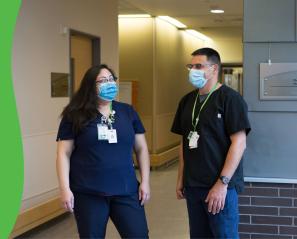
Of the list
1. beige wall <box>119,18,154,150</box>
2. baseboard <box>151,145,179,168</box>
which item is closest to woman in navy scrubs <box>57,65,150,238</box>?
baseboard <box>151,145,179,168</box>

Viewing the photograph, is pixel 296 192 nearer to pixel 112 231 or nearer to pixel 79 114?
pixel 79 114

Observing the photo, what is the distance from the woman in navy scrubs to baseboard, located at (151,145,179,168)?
19.9 ft

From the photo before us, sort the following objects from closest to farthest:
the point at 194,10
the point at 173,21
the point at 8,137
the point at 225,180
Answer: the point at 225,180 → the point at 8,137 → the point at 194,10 → the point at 173,21

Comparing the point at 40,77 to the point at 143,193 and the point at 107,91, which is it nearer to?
the point at 107,91

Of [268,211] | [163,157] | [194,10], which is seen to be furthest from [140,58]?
[268,211]

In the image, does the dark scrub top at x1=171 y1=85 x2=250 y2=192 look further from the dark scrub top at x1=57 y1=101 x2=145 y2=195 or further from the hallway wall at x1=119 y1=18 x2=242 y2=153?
the hallway wall at x1=119 y1=18 x2=242 y2=153

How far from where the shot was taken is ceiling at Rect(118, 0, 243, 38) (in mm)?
7551

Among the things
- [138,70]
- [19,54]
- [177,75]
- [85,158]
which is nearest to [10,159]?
[19,54]

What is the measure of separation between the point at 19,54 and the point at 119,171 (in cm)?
224

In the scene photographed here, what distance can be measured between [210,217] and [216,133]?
491 mm

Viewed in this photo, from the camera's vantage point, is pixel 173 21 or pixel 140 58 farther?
pixel 173 21

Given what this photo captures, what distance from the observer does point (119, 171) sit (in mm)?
2799

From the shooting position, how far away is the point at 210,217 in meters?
2.84

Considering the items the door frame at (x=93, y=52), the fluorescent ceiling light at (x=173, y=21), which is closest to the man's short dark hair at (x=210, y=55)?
the door frame at (x=93, y=52)
